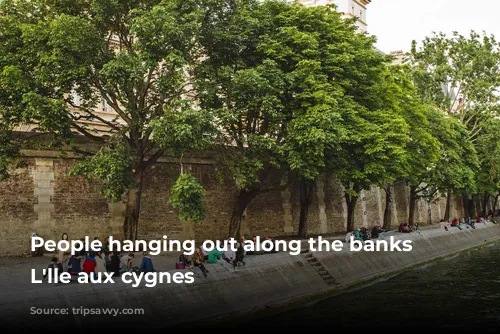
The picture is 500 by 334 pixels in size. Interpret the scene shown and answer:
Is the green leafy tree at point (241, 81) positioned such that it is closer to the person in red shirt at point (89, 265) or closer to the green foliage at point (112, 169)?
the green foliage at point (112, 169)

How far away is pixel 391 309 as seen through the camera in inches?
774

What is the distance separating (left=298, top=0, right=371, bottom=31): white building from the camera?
60844 mm

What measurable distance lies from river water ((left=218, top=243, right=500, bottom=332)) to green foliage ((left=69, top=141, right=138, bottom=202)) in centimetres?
672

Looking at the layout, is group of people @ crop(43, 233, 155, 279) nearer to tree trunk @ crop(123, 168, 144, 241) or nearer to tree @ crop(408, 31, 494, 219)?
tree trunk @ crop(123, 168, 144, 241)

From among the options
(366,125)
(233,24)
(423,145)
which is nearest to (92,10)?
(233,24)

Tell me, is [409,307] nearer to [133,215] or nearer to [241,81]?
[241,81]

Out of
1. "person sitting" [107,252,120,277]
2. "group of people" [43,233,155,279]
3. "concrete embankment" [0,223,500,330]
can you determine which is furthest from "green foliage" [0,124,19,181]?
"person sitting" [107,252,120,277]

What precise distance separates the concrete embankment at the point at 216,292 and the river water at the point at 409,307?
110 cm

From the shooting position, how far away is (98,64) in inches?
850

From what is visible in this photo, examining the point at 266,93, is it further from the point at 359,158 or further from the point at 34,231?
the point at 34,231

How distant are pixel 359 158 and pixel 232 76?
969 centimetres

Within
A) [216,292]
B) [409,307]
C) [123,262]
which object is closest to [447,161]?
[409,307]

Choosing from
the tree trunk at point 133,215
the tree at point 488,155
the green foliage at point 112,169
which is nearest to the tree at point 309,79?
the tree trunk at point 133,215

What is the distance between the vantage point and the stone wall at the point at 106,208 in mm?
24234
